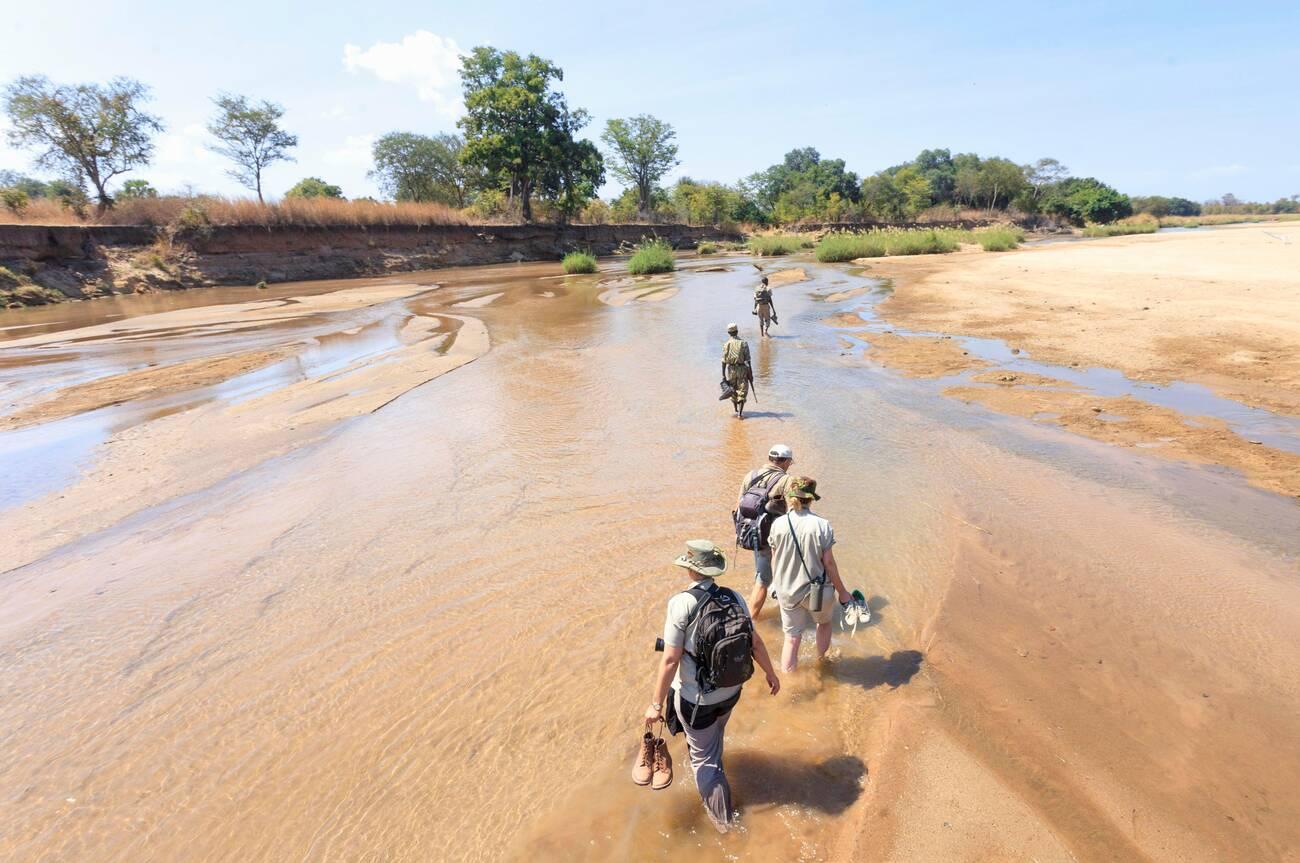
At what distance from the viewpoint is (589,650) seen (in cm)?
473

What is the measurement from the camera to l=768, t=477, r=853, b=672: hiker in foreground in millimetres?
4039

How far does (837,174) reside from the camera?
93.9m

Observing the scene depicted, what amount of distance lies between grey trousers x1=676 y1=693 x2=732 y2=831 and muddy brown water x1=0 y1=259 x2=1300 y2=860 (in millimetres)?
124

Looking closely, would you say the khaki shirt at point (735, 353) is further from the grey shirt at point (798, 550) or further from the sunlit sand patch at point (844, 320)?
the sunlit sand patch at point (844, 320)

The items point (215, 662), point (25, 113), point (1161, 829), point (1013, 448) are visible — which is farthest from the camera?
point (25, 113)

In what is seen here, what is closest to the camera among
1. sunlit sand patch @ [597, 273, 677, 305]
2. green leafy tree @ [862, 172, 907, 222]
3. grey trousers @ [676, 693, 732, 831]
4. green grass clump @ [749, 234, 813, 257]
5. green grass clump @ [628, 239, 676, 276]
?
grey trousers @ [676, 693, 732, 831]

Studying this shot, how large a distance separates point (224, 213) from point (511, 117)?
22497 mm

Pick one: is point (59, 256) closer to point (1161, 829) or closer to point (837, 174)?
point (1161, 829)

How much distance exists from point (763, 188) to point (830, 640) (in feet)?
332

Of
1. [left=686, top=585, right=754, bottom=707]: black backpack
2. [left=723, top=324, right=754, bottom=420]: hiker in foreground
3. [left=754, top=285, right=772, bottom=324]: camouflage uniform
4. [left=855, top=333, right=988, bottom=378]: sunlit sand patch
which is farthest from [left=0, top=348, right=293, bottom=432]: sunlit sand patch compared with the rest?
[left=855, top=333, right=988, bottom=378]: sunlit sand patch

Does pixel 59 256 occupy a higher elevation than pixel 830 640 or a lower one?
higher

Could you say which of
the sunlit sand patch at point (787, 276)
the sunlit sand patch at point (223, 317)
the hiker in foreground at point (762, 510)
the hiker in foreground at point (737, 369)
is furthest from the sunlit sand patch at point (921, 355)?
the sunlit sand patch at point (223, 317)

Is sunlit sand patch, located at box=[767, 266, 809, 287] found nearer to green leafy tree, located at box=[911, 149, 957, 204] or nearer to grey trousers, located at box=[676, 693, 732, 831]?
grey trousers, located at box=[676, 693, 732, 831]

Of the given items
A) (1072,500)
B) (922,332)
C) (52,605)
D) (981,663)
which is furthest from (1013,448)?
(52,605)
